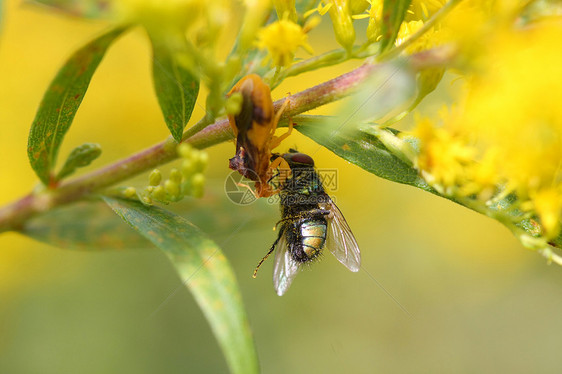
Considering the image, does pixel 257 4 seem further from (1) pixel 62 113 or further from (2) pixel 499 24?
(1) pixel 62 113

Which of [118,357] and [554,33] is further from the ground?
[554,33]

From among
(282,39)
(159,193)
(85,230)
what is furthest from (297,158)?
(85,230)

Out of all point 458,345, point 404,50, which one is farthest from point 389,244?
point 404,50

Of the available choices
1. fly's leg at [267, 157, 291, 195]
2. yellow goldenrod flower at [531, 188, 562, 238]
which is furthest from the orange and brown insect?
yellow goldenrod flower at [531, 188, 562, 238]

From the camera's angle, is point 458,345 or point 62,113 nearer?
point 62,113

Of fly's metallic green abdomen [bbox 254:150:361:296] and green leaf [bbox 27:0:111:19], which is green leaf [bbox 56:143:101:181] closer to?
fly's metallic green abdomen [bbox 254:150:361:296]

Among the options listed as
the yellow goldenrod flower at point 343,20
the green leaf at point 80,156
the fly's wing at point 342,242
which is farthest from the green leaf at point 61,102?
the fly's wing at point 342,242

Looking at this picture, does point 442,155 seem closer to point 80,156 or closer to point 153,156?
point 153,156
